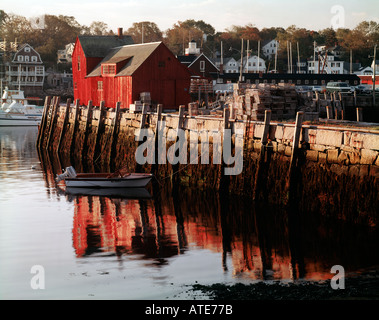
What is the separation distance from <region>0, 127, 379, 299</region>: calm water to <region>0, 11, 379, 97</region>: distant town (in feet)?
255

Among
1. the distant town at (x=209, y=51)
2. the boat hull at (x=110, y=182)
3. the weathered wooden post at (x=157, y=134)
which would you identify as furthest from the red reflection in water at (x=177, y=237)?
the distant town at (x=209, y=51)

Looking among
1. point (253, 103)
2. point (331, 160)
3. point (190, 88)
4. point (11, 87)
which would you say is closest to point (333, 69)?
point (11, 87)

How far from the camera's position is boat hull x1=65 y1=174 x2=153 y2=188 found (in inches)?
1208

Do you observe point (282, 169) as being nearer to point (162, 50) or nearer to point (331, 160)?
point (331, 160)

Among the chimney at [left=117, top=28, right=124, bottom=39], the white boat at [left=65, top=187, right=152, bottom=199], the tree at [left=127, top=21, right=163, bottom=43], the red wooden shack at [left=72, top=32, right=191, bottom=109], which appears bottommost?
the white boat at [left=65, top=187, right=152, bottom=199]

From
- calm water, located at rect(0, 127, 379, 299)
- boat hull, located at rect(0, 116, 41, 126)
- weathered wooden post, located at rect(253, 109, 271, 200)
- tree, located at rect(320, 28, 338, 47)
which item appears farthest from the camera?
tree, located at rect(320, 28, 338, 47)

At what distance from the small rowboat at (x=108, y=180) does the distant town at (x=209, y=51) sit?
242 feet

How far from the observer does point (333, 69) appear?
151250 mm

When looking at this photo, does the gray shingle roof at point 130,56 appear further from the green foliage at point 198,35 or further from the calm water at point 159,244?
the green foliage at point 198,35

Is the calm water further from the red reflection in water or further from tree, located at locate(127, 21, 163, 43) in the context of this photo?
tree, located at locate(127, 21, 163, 43)

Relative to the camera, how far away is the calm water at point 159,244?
55.4ft

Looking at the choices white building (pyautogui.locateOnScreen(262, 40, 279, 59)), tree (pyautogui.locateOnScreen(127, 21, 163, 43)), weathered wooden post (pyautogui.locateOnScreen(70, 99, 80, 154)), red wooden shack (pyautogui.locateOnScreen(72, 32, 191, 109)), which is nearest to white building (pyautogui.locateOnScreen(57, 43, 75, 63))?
tree (pyautogui.locateOnScreen(127, 21, 163, 43))

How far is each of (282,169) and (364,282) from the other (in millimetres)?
9094

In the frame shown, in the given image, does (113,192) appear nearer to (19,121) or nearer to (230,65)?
(19,121)
